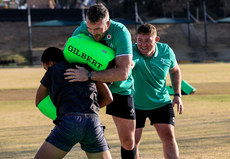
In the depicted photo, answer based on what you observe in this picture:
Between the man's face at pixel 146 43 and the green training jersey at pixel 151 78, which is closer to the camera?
the man's face at pixel 146 43

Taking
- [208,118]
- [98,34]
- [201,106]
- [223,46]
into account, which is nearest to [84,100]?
[98,34]

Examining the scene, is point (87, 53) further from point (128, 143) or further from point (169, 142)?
point (169, 142)

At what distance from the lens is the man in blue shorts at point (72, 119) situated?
388 centimetres

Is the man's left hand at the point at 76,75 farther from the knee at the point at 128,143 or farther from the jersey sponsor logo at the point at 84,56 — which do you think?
the knee at the point at 128,143

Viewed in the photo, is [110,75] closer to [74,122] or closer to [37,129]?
[74,122]

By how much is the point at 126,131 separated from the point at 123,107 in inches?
10.9

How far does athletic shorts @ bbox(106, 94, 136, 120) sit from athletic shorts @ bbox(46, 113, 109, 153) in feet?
4.58

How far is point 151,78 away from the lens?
18.9ft

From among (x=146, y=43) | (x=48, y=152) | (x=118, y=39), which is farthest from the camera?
(x=146, y=43)

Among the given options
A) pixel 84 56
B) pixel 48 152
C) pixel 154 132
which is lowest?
pixel 154 132

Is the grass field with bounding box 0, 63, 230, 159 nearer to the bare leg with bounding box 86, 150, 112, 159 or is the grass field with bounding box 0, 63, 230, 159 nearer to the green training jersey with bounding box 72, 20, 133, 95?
the green training jersey with bounding box 72, 20, 133, 95

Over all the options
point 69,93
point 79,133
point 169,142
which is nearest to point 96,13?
point 69,93

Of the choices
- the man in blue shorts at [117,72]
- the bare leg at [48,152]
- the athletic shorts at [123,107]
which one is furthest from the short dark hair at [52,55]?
the athletic shorts at [123,107]

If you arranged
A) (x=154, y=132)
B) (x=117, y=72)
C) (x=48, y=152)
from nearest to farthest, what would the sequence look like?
(x=48, y=152) < (x=117, y=72) < (x=154, y=132)
